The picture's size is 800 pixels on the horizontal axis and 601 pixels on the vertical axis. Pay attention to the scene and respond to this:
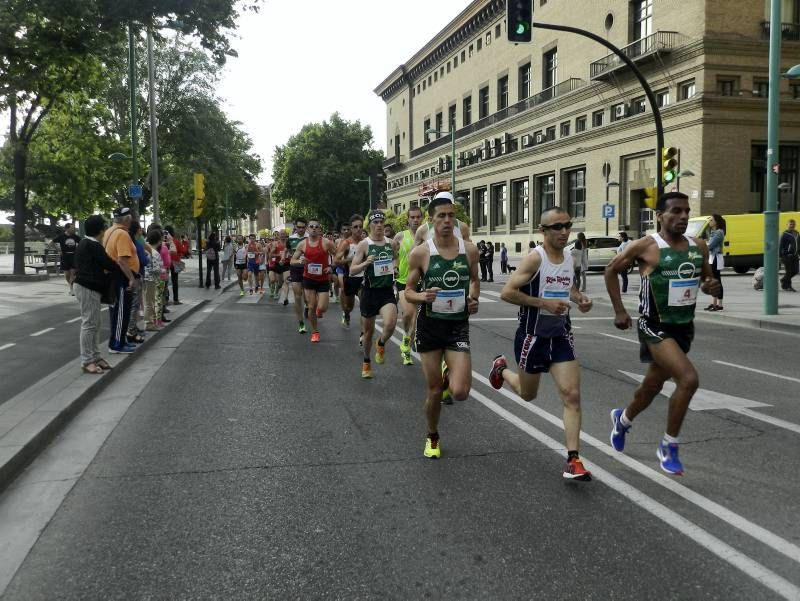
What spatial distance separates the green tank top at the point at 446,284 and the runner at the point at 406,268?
3463mm

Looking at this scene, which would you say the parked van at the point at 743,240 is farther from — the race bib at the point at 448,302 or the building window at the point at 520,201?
the race bib at the point at 448,302

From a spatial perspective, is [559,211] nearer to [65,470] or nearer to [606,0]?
[65,470]

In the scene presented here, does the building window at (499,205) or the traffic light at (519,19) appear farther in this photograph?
the building window at (499,205)

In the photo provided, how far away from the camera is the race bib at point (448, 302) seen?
17.3 ft

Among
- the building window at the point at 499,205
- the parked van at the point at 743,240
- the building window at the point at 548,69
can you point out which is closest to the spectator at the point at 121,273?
the parked van at the point at 743,240

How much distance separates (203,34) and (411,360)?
7.98 metres

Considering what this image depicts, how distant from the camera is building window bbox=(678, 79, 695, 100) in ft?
114

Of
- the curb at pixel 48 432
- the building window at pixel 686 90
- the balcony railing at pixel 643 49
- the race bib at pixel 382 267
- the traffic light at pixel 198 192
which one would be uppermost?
the balcony railing at pixel 643 49

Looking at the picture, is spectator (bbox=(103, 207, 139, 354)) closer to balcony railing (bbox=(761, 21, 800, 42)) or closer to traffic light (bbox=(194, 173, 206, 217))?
traffic light (bbox=(194, 173, 206, 217))

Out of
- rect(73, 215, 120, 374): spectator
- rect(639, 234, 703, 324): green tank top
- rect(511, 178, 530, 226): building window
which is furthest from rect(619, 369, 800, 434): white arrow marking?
rect(511, 178, 530, 226): building window

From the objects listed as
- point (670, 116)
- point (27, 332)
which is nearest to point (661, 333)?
point (27, 332)

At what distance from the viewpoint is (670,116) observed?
35844mm

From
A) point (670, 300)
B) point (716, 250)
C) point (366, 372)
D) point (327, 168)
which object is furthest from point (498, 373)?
point (327, 168)

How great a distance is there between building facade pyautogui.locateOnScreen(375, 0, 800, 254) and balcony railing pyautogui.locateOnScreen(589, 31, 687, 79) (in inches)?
2.8
